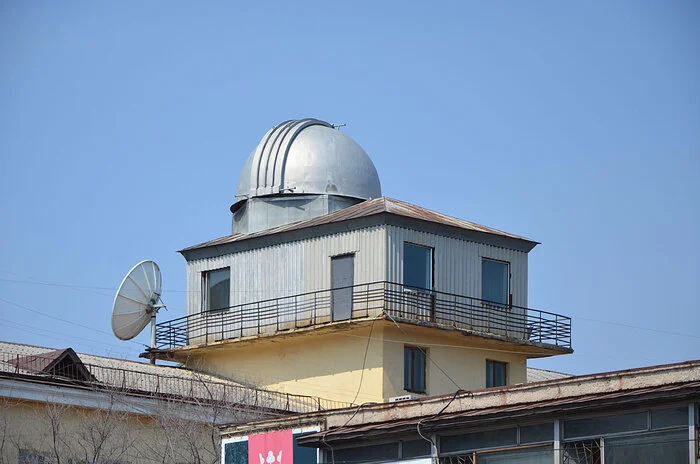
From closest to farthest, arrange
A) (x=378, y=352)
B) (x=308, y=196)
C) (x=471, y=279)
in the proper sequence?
1. (x=378, y=352)
2. (x=471, y=279)
3. (x=308, y=196)

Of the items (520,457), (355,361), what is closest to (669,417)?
(520,457)

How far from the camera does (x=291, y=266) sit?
49469 millimetres

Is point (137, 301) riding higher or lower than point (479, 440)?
higher

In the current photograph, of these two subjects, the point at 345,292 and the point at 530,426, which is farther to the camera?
the point at 345,292

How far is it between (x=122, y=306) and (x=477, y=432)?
24.0 metres

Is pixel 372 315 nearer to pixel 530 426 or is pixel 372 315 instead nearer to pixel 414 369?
pixel 414 369

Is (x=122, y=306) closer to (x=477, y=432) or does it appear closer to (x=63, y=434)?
Answer: (x=63, y=434)

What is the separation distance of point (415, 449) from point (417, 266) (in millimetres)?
18937

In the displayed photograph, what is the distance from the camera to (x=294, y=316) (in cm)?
4853

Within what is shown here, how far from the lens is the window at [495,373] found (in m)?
49.2

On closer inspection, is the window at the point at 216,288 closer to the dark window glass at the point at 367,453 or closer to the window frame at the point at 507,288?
the window frame at the point at 507,288

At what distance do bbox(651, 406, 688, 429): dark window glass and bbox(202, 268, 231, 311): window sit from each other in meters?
27.8

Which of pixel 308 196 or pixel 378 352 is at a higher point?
pixel 308 196

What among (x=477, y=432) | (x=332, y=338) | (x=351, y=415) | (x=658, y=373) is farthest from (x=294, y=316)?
(x=658, y=373)
